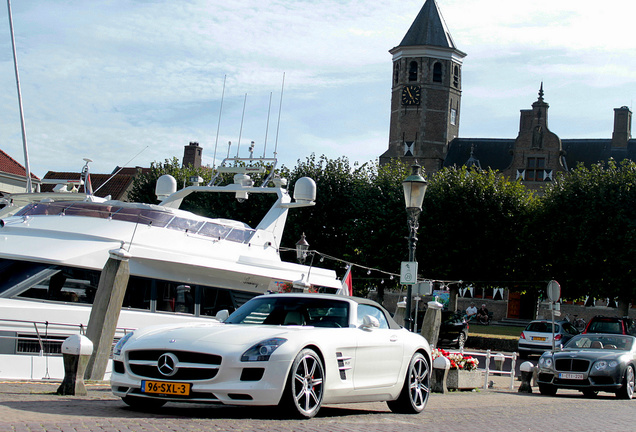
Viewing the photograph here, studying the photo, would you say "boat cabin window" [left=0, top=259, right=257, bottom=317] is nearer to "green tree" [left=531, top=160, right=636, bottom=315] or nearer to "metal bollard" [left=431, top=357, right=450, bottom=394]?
"metal bollard" [left=431, top=357, right=450, bottom=394]

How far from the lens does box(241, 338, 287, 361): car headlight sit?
7.67 m

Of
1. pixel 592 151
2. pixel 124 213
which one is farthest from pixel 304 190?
pixel 592 151

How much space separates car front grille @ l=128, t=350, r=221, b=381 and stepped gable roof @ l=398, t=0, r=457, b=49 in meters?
71.8

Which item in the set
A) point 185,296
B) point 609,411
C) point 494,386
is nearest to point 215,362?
point 609,411

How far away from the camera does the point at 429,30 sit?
77062 millimetres

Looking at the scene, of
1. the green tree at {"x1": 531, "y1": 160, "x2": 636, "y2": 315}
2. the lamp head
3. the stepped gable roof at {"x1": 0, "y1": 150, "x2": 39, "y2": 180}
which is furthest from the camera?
the stepped gable roof at {"x1": 0, "y1": 150, "x2": 39, "y2": 180}

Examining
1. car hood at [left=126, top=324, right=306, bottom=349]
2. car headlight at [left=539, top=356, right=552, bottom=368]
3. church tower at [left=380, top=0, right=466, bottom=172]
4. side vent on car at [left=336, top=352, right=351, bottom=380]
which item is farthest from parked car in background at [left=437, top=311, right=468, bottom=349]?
church tower at [left=380, top=0, right=466, bottom=172]

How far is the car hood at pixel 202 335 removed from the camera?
7.80 m

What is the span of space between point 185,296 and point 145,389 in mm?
10895

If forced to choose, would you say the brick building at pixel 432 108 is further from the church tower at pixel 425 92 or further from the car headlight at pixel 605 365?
the car headlight at pixel 605 365

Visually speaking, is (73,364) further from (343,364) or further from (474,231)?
(474,231)

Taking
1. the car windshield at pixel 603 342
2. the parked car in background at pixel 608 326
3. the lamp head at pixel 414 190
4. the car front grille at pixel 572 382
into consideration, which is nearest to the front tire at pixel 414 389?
A: the lamp head at pixel 414 190

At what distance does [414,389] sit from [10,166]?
4132 centimetres

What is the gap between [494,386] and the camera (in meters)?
19.5
